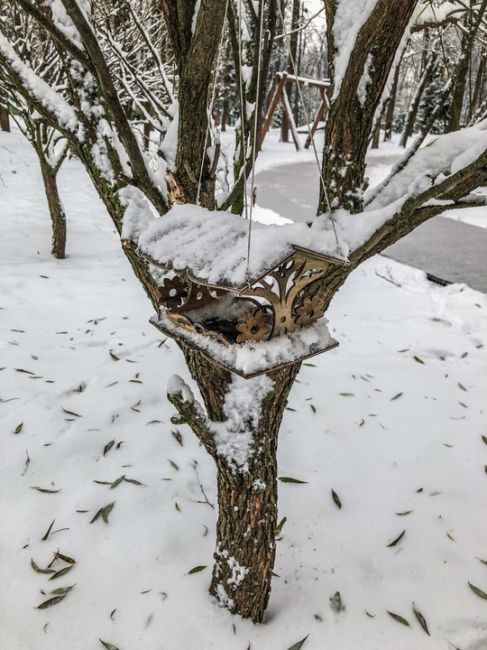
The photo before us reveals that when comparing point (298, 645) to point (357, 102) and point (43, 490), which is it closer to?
point (43, 490)

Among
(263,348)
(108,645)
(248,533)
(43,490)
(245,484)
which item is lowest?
(108,645)

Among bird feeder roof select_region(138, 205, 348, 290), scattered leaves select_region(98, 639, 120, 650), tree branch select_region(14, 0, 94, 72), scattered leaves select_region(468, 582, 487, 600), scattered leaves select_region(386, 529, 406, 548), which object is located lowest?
scattered leaves select_region(98, 639, 120, 650)

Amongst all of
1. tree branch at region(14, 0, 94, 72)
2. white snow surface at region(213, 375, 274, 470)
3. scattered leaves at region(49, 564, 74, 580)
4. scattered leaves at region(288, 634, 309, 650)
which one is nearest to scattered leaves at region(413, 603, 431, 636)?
scattered leaves at region(288, 634, 309, 650)

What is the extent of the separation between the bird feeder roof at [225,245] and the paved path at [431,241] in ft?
16.4

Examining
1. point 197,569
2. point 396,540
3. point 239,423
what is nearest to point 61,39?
point 239,423

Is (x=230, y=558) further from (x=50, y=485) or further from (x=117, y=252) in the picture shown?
(x=117, y=252)

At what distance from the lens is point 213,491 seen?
8.45 feet

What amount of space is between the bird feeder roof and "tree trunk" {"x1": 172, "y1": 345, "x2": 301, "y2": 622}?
487 millimetres

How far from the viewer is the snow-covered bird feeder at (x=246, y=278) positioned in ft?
3.42

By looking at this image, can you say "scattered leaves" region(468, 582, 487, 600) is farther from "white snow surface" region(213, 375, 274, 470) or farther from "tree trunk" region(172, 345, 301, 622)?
"white snow surface" region(213, 375, 274, 470)

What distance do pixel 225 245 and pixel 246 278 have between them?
197 mm

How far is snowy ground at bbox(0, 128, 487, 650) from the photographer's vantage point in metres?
1.97

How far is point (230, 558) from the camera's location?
186 cm

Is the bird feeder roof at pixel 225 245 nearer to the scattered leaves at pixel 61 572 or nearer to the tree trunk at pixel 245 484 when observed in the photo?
the tree trunk at pixel 245 484
